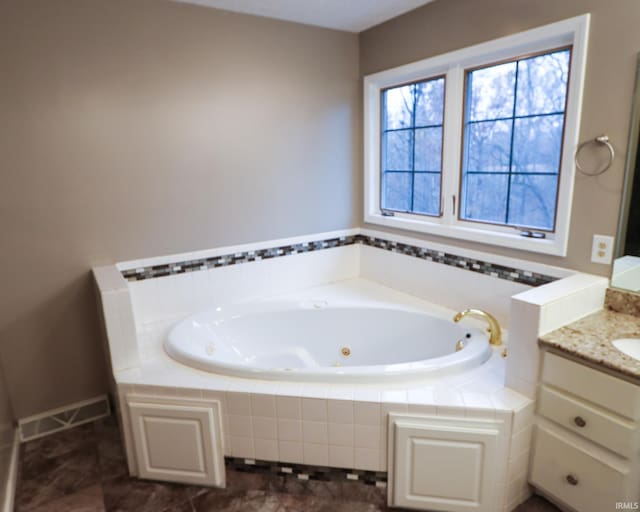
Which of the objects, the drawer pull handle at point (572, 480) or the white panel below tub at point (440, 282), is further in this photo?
the white panel below tub at point (440, 282)

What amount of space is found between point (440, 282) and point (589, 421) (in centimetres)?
121

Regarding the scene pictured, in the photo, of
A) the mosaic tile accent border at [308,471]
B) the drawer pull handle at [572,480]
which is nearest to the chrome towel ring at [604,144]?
the drawer pull handle at [572,480]

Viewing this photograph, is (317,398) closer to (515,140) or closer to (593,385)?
(593,385)

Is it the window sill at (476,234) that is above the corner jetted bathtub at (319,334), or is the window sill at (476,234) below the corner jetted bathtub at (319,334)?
above

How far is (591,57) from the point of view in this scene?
1.83 metres

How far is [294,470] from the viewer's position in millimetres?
1939

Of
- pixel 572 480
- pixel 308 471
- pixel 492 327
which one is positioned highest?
pixel 492 327

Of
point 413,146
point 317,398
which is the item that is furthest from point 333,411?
point 413,146

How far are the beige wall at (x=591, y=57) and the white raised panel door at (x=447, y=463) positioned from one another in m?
0.93

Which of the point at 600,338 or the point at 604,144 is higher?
the point at 604,144

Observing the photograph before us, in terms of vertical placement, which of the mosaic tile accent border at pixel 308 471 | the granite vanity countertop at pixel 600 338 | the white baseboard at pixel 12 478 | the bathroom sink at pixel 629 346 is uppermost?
the granite vanity countertop at pixel 600 338

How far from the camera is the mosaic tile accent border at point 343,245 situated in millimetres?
2289

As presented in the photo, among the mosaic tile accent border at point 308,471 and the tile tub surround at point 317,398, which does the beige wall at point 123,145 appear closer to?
the tile tub surround at point 317,398

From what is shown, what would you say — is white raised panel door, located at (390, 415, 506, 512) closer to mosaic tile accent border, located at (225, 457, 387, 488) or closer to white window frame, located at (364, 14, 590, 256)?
mosaic tile accent border, located at (225, 457, 387, 488)
